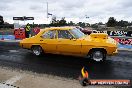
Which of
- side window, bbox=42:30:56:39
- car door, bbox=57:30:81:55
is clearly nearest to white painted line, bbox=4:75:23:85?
car door, bbox=57:30:81:55

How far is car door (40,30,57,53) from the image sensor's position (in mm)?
10877

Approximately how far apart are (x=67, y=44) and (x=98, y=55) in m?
1.47

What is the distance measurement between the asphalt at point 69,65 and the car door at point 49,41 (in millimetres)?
421

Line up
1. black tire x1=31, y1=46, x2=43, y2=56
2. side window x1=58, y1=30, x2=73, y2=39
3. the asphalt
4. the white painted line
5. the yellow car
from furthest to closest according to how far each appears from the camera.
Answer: black tire x1=31, y1=46, x2=43, y2=56 < side window x1=58, y1=30, x2=73, y2=39 < the yellow car < the asphalt < the white painted line

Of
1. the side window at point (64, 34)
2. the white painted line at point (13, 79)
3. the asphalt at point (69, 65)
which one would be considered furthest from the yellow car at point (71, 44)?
the white painted line at point (13, 79)

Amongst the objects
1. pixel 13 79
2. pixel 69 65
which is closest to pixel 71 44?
pixel 69 65

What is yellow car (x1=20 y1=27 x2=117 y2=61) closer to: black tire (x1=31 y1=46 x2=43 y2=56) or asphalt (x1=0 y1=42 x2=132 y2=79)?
black tire (x1=31 y1=46 x2=43 y2=56)

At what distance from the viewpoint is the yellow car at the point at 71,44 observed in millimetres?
9836

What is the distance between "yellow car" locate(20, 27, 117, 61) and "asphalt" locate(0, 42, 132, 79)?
351 millimetres

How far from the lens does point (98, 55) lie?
9.93 meters

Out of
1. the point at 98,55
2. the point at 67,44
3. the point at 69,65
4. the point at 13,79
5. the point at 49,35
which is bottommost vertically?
the point at 13,79

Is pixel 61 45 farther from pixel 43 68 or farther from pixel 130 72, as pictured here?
pixel 130 72

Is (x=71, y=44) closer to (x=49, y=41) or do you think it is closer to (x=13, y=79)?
(x=49, y=41)

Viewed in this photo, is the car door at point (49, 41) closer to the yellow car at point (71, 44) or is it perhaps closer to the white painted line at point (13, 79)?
the yellow car at point (71, 44)
